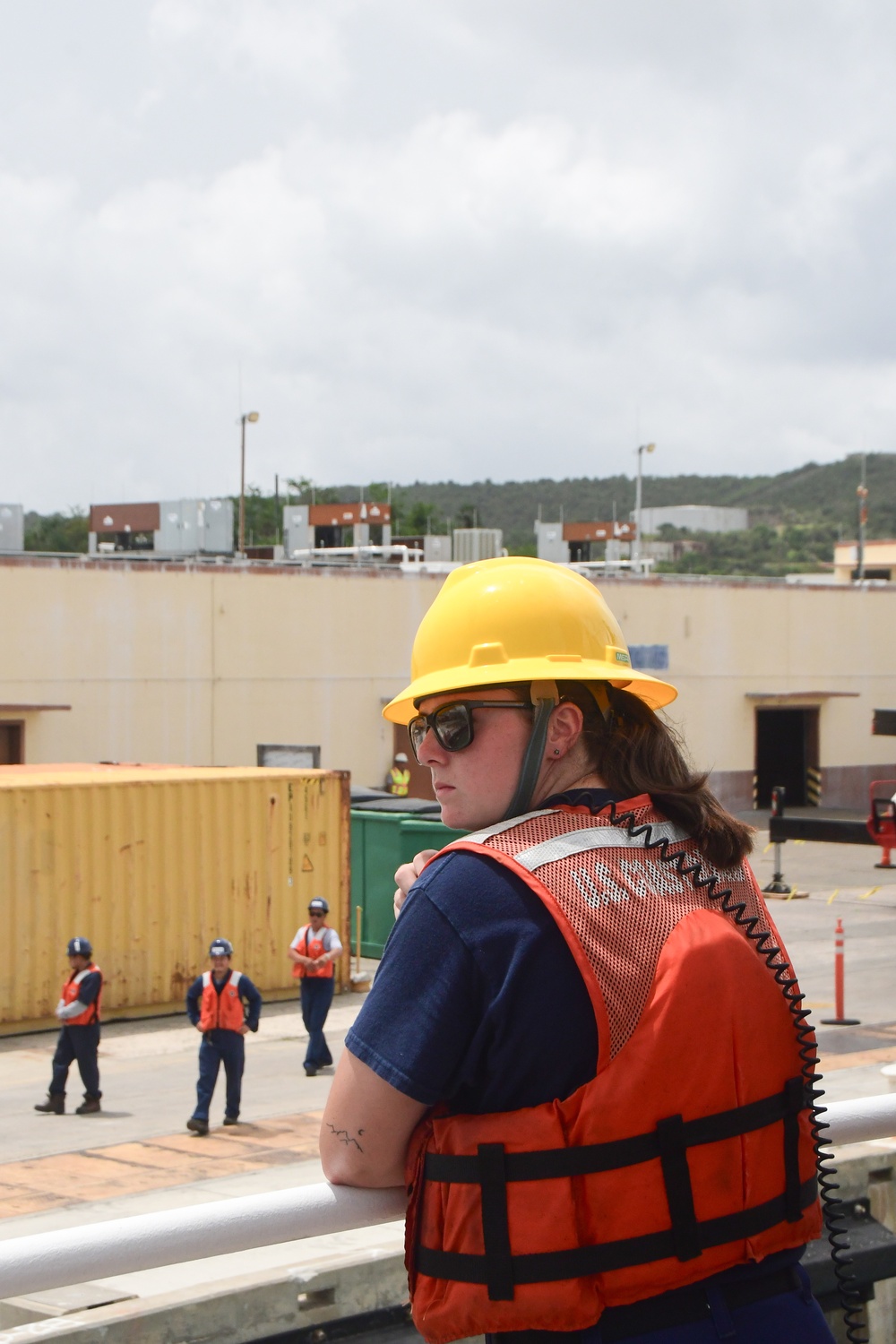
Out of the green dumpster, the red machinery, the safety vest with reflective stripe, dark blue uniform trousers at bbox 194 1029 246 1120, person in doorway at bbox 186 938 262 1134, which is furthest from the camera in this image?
the safety vest with reflective stripe

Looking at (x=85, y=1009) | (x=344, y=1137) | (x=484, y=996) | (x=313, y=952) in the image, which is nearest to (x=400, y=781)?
(x=313, y=952)

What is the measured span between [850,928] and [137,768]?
1214 cm

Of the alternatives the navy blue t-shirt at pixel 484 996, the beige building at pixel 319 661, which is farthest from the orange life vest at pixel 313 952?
the navy blue t-shirt at pixel 484 996

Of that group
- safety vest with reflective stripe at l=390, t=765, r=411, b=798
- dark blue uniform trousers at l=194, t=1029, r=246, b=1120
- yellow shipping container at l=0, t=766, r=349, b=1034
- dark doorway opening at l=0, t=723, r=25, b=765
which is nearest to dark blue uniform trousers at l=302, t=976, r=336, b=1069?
dark blue uniform trousers at l=194, t=1029, r=246, b=1120

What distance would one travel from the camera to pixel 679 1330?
2223 millimetres

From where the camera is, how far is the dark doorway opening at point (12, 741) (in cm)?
2920

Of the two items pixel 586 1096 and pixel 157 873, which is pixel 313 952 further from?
pixel 586 1096

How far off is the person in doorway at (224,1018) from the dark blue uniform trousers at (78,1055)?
1.08 meters

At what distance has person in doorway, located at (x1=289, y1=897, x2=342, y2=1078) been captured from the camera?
51.4ft

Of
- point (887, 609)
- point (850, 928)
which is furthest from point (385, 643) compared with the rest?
point (887, 609)

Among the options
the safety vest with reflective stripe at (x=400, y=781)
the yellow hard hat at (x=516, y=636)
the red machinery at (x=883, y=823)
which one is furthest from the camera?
the safety vest with reflective stripe at (x=400, y=781)

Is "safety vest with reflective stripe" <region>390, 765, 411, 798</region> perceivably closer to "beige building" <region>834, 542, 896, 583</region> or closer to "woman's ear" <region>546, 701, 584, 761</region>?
"woman's ear" <region>546, 701, 584, 761</region>

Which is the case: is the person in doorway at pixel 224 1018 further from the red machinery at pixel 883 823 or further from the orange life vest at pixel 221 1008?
the red machinery at pixel 883 823

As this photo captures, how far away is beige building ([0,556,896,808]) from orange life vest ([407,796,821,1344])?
21781 millimetres
